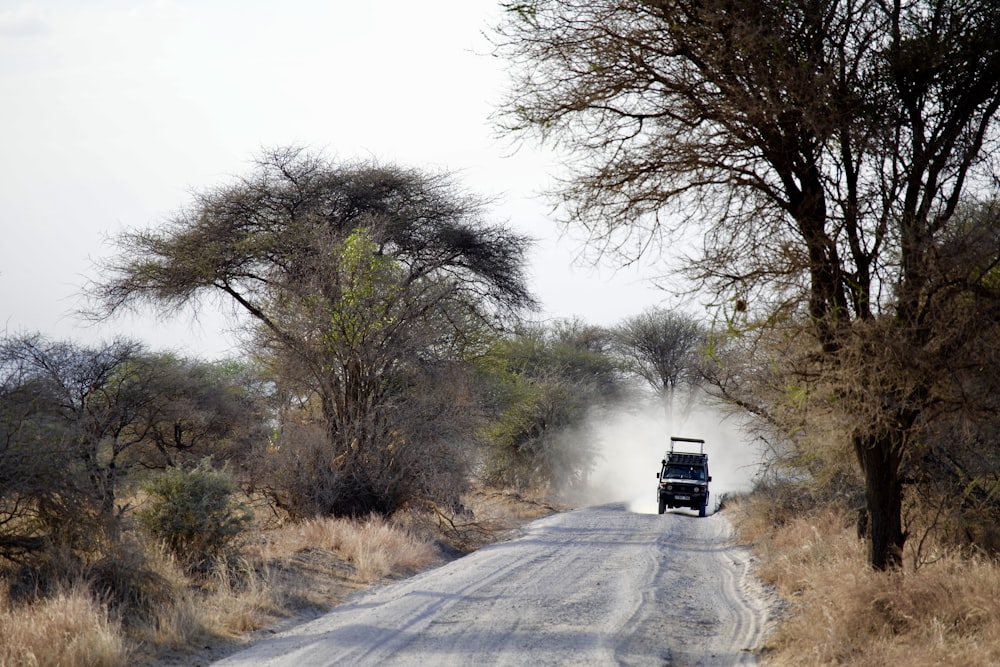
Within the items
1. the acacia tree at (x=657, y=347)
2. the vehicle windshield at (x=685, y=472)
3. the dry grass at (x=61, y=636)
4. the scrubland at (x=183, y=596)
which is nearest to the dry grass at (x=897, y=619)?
the scrubland at (x=183, y=596)

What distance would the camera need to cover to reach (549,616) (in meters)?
9.82

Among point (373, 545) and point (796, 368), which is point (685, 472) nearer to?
point (373, 545)

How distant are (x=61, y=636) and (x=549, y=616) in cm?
462

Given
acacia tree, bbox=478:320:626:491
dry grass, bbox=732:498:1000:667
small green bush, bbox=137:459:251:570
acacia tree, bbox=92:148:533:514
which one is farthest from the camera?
acacia tree, bbox=478:320:626:491

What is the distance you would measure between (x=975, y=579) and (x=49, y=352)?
1827 cm

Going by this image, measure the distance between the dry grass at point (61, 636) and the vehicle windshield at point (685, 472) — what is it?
21.4 m

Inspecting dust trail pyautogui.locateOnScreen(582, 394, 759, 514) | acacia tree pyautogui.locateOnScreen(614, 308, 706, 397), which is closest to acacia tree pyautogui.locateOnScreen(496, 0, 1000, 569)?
dust trail pyautogui.locateOnScreen(582, 394, 759, 514)

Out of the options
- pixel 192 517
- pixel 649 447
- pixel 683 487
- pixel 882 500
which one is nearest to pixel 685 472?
pixel 683 487

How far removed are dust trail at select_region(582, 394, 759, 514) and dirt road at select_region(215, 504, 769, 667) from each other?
30236 millimetres

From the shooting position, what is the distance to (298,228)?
22.5 metres

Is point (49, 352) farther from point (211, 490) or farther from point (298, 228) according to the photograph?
point (211, 490)

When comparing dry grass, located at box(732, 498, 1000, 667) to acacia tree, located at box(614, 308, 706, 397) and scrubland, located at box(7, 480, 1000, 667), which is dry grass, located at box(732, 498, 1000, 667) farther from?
acacia tree, located at box(614, 308, 706, 397)

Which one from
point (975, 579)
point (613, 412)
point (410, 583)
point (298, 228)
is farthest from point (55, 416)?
point (613, 412)

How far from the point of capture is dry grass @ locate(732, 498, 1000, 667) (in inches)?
270
